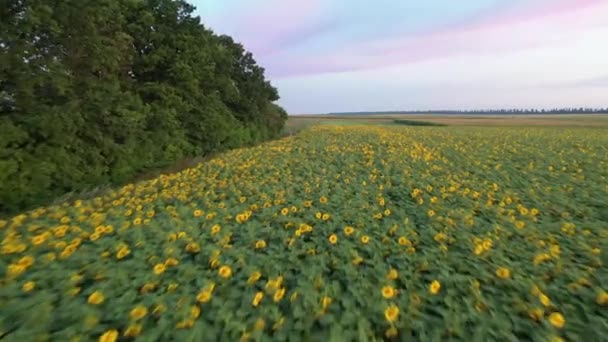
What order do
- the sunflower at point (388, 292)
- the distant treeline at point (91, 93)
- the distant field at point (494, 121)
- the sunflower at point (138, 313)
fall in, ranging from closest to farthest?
the sunflower at point (138, 313), the sunflower at point (388, 292), the distant treeline at point (91, 93), the distant field at point (494, 121)

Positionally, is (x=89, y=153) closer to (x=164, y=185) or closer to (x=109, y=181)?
(x=109, y=181)

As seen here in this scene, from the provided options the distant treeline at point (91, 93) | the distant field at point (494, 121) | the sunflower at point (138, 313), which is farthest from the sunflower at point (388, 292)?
the distant field at point (494, 121)

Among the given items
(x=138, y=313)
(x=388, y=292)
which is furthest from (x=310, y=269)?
(x=138, y=313)

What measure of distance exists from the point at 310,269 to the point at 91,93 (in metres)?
7.85

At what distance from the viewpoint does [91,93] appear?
26.0 feet

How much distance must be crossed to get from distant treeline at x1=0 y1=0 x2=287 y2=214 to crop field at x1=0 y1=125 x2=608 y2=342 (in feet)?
10.4

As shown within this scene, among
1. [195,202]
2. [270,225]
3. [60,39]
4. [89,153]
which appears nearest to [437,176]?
[270,225]

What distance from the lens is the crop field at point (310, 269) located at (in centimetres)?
194

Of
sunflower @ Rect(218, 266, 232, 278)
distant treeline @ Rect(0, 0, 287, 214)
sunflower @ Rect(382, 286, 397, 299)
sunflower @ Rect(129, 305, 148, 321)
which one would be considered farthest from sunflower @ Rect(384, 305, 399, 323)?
distant treeline @ Rect(0, 0, 287, 214)

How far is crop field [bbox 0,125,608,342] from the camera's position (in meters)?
1.94

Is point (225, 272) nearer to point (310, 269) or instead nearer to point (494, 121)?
point (310, 269)

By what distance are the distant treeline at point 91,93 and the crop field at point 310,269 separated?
319cm

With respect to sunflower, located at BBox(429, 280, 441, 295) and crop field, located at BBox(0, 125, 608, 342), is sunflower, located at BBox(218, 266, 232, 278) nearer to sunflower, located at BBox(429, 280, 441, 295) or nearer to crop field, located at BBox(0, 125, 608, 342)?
crop field, located at BBox(0, 125, 608, 342)

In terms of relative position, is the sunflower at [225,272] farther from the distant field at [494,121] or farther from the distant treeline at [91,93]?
the distant field at [494,121]
